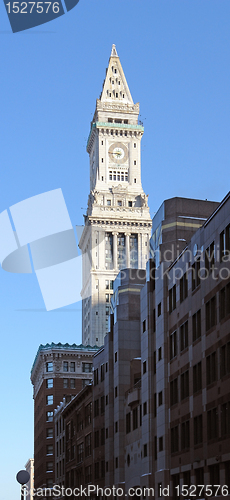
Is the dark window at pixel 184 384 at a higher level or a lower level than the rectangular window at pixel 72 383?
lower

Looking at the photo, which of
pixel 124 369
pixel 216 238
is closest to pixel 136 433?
pixel 124 369

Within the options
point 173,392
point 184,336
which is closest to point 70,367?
point 173,392

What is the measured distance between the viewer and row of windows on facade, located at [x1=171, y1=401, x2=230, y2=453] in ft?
179

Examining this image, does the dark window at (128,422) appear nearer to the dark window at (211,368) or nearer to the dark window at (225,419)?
the dark window at (211,368)

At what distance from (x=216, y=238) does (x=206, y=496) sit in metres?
18.3

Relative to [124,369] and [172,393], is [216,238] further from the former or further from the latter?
[124,369]

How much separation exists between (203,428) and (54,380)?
104038mm

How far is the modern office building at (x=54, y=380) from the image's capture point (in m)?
157

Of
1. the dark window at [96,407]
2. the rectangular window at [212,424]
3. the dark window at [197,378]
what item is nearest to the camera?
the rectangular window at [212,424]

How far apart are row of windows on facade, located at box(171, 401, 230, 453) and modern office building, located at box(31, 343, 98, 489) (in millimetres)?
90235

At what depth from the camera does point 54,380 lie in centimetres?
16062

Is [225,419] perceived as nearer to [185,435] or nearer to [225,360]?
[225,360]

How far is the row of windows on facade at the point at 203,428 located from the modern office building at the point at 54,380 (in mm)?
90235

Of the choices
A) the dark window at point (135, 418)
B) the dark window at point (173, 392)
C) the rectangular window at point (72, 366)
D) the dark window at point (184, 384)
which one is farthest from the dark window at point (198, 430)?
the rectangular window at point (72, 366)
